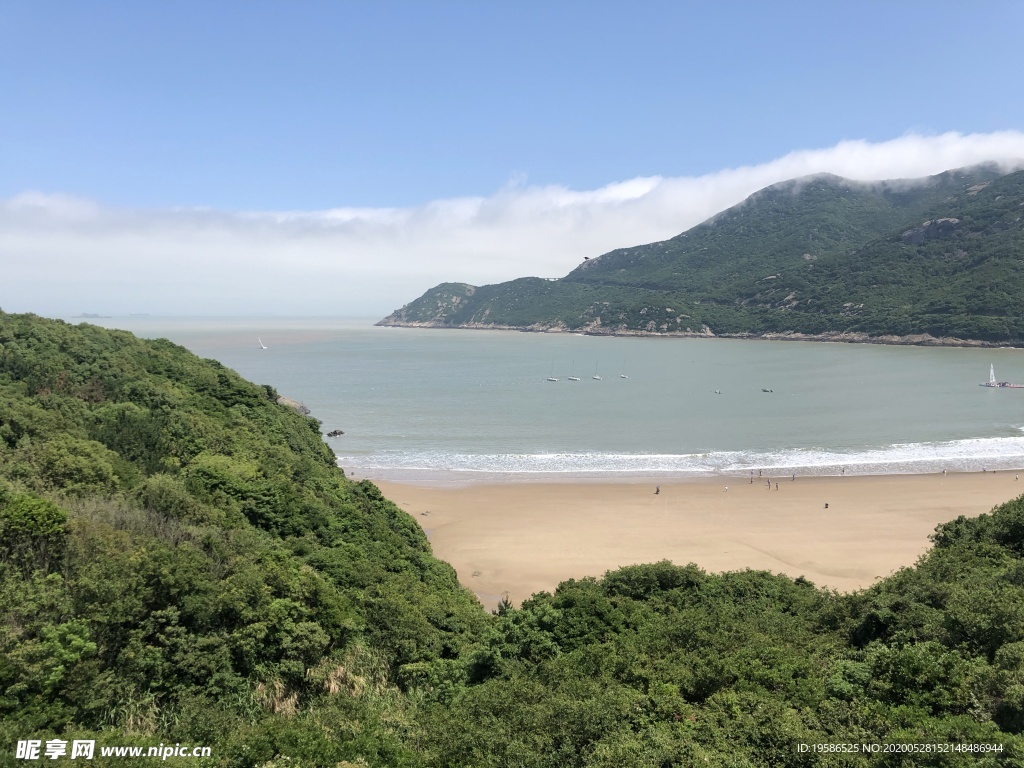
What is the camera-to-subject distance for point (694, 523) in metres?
27.8

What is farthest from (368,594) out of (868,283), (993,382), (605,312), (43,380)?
(605,312)

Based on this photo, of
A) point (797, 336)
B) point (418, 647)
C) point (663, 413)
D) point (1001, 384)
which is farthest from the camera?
point (797, 336)

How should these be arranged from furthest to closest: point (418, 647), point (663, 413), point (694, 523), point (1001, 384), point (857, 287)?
point (857, 287) → point (1001, 384) → point (663, 413) → point (694, 523) → point (418, 647)

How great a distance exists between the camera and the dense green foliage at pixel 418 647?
23.8 feet

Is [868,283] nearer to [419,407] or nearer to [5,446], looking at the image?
[419,407]

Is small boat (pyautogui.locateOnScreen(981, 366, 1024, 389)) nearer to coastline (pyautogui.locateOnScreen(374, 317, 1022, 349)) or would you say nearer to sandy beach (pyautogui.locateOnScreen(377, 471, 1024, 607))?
sandy beach (pyautogui.locateOnScreen(377, 471, 1024, 607))

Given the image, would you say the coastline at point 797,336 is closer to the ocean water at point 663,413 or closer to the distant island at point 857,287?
the distant island at point 857,287

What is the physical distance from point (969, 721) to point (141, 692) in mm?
10698

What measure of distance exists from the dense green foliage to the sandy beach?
269 inches

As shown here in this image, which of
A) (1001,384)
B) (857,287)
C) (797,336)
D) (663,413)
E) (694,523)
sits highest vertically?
(857,287)

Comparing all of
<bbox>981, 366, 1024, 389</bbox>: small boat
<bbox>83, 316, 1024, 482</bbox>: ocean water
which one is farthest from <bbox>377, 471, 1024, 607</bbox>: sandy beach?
<bbox>981, 366, 1024, 389</bbox>: small boat

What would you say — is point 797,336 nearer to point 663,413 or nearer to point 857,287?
point 857,287

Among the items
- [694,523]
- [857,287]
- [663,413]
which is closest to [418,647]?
[694,523]

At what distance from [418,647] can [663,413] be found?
4541 cm
